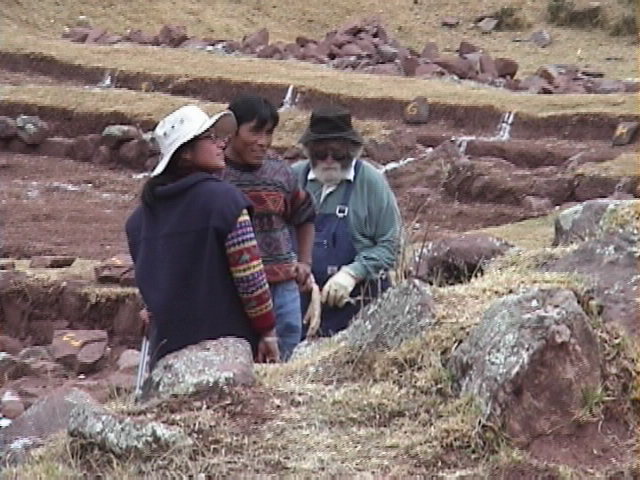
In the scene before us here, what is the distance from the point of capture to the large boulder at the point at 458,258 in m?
6.61

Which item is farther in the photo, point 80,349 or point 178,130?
point 80,349

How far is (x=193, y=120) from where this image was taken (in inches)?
191

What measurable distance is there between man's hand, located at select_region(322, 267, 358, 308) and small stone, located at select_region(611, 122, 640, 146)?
10.6 m

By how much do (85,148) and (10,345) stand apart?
8.05m

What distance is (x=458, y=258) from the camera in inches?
266

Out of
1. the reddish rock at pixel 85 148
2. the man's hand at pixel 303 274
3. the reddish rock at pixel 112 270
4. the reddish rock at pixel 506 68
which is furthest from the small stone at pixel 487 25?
the man's hand at pixel 303 274

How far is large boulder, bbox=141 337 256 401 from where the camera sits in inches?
161

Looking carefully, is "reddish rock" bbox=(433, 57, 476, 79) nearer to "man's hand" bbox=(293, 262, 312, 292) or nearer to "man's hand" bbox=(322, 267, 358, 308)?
"man's hand" bbox=(322, 267, 358, 308)

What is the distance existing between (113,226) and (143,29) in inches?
515

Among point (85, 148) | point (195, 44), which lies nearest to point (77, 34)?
point (195, 44)

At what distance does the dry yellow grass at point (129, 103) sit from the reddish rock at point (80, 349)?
7.72 m

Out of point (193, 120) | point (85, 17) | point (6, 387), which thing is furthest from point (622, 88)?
point (193, 120)

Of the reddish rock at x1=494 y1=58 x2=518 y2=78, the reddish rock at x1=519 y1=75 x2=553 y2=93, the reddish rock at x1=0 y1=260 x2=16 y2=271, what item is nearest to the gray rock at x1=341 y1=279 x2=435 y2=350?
the reddish rock at x1=0 y1=260 x2=16 y2=271

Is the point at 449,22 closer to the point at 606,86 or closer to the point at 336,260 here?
the point at 606,86
